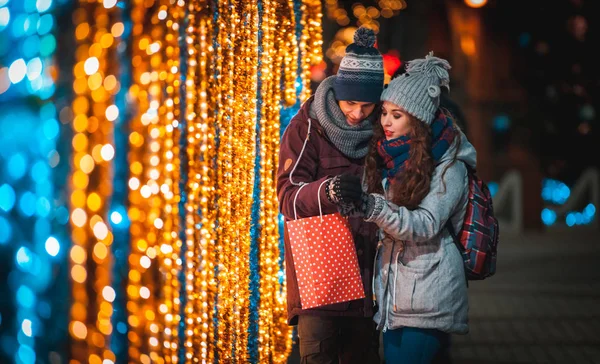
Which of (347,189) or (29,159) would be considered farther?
(29,159)

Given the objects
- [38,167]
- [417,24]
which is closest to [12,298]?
[38,167]

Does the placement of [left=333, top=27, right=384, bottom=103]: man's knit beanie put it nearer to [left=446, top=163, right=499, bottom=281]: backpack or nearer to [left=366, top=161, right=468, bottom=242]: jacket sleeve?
[left=366, top=161, right=468, bottom=242]: jacket sleeve

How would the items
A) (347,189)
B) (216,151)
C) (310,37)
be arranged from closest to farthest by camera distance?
(347,189)
(216,151)
(310,37)

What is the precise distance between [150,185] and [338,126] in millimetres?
852

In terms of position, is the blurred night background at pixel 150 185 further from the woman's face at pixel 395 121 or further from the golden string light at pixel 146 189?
the woman's face at pixel 395 121

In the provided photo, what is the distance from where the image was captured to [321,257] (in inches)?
136

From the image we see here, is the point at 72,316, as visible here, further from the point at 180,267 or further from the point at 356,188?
the point at 356,188

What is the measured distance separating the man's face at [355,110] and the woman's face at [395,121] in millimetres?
154

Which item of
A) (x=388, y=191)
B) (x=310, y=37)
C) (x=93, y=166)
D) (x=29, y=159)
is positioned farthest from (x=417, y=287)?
(x=310, y=37)

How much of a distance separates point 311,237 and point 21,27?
1.53 m

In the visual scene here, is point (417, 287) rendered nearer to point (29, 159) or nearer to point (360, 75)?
point (360, 75)

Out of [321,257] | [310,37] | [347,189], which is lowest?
[321,257]

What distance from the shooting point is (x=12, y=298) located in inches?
141

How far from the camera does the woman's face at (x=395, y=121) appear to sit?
3395 millimetres
